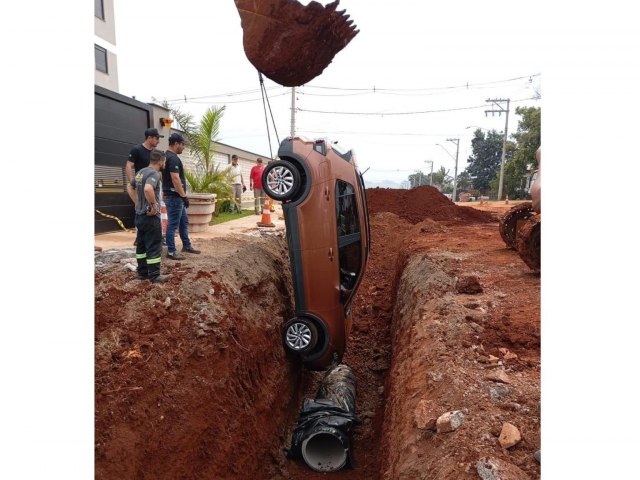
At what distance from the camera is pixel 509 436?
254cm

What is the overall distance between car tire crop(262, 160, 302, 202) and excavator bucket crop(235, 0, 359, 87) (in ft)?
3.86

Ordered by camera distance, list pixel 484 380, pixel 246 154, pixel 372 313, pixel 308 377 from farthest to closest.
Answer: pixel 246 154 < pixel 372 313 < pixel 308 377 < pixel 484 380

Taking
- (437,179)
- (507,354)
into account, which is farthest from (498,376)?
(437,179)

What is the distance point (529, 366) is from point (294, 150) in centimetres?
381

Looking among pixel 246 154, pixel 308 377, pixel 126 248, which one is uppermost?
pixel 246 154

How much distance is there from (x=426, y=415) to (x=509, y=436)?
70 centimetres

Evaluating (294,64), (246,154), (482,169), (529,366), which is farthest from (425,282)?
(482,169)

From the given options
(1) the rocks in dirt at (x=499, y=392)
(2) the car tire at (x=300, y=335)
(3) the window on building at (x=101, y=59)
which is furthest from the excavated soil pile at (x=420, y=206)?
(1) the rocks in dirt at (x=499, y=392)

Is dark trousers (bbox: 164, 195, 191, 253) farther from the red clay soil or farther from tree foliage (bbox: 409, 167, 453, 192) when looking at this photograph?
tree foliage (bbox: 409, 167, 453, 192)

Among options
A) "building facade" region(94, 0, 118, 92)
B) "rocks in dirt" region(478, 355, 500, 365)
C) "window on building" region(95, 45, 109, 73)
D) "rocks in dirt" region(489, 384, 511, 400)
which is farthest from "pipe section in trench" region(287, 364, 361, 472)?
"window on building" region(95, 45, 109, 73)

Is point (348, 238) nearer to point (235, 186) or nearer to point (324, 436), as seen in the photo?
point (324, 436)

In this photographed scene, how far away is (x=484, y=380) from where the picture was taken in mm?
3246

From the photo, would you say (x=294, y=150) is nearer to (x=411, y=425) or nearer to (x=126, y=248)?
(x=126, y=248)

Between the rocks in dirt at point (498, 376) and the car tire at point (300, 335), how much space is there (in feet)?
9.37
